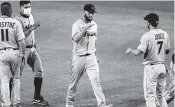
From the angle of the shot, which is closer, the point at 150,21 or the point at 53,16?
the point at 150,21

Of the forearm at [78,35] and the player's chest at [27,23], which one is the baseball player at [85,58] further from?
the player's chest at [27,23]

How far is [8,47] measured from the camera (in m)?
11.4

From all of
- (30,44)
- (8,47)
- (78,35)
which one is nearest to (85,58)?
(78,35)

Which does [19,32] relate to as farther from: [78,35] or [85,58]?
[85,58]

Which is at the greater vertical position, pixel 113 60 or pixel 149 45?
pixel 149 45

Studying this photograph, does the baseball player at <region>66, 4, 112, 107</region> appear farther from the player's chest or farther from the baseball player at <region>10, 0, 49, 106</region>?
the player's chest

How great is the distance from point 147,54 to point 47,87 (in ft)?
12.4

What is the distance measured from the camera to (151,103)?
10.9 metres

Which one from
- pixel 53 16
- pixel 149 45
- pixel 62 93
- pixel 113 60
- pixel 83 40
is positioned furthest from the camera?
pixel 53 16

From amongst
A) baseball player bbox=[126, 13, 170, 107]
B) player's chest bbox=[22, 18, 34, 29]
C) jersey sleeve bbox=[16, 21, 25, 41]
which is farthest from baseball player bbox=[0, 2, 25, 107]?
baseball player bbox=[126, 13, 170, 107]

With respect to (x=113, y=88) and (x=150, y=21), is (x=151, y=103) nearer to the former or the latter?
(x=150, y=21)

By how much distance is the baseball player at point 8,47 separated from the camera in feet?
37.0

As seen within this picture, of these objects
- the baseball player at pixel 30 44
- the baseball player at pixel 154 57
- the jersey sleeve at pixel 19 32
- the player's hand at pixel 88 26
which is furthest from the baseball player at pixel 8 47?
the baseball player at pixel 154 57

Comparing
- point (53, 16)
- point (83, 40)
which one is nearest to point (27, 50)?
point (83, 40)
